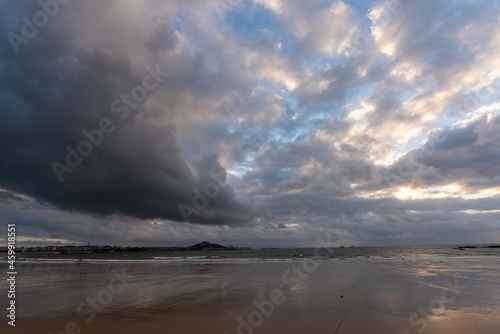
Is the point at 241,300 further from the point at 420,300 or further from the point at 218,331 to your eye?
the point at 420,300

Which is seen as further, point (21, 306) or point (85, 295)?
point (85, 295)

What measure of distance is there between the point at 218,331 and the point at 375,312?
5.60m

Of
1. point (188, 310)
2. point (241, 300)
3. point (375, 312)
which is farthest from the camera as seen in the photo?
point (241, 300)

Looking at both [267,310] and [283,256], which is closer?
[267,310]

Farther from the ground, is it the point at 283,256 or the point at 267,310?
the point at 267,310

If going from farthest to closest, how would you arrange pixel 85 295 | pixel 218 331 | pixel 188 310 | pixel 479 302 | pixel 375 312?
pixel 85 295 < pixel 479 302 < pixel 188 310 < pixel 375 312 < pixel 218 331

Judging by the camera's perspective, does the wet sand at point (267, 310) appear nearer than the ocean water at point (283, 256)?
Yes

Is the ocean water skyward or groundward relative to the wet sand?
groundward

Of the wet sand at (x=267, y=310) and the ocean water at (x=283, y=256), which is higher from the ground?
the wet sand at (x=267, y=310)

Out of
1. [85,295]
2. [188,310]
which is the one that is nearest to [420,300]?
[188,310]

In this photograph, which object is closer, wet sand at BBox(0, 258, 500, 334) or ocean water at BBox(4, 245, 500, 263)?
wet sand at BBox(0, 258, 500, 334)

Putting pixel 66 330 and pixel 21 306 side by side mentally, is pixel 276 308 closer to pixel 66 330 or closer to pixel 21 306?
pixel 66 330

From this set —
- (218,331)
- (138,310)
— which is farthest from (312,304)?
(138,310)

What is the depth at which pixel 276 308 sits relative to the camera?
9844 millimetres
